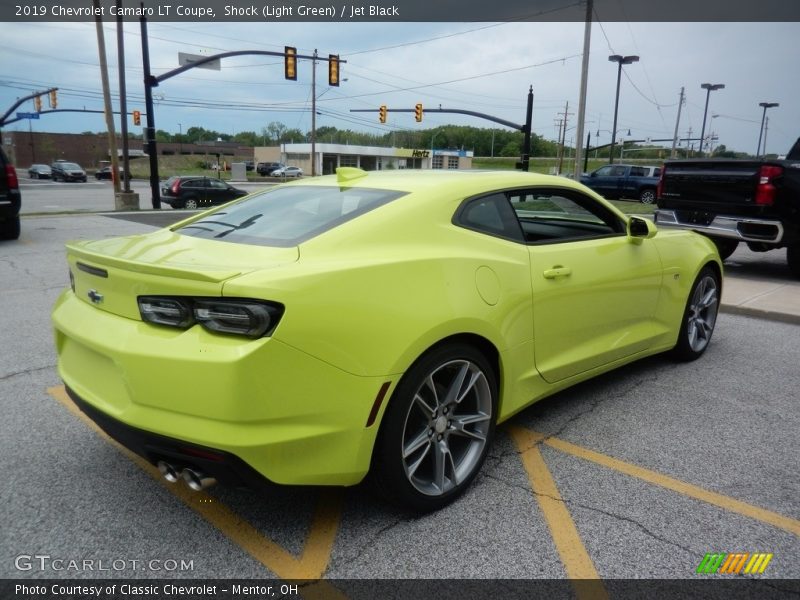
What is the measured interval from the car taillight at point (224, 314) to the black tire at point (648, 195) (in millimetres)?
26811

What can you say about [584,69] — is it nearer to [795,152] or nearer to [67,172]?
[795,152]

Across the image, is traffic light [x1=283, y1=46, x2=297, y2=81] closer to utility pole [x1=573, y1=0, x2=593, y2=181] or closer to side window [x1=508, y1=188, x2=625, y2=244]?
utility pole [x1=573, y1=0, x2=593, y2=181]

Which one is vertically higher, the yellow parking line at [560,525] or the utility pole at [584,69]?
the utility pole at [584,69]

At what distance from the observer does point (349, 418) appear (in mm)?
2180

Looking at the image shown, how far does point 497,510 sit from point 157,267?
1.77 m

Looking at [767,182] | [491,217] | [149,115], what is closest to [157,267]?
[491,217]

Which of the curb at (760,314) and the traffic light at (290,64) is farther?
the traffic light at (290,64)

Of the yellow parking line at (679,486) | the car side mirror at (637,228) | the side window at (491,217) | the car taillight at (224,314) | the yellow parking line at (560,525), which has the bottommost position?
the yellow parking line at (560,525)

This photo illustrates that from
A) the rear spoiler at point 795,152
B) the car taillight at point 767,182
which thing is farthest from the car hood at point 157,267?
the rear spoiler at point 795,152

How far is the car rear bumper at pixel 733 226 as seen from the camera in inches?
305

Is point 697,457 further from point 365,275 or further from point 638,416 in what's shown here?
point 365,275

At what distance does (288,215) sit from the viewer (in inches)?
116

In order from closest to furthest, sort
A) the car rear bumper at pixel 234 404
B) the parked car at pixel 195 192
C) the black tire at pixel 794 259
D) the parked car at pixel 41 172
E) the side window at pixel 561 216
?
1. the car rear bumper at pixel 234 404
2. the side window at pixel 561 216
3. the black tire at pixel 794 259
4. the parked car at pixel 195 192
5. the parked car at pixel 41 172

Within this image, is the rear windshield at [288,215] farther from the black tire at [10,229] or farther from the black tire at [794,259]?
the black tire at [10,229]
